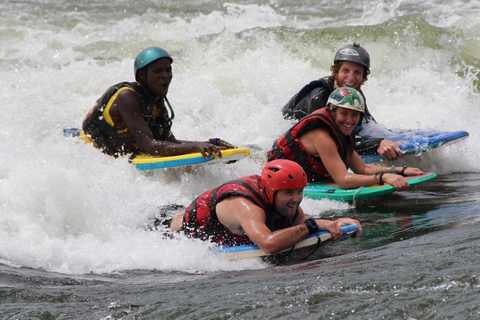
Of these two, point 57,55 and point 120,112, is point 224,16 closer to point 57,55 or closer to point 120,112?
point 57,55

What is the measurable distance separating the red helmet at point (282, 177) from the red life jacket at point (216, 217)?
14 centimetres

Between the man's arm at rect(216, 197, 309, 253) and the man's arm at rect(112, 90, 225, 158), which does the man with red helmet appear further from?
the man's arm at rect(112, 90, 225, 158)

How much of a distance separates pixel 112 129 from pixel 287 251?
3192 millimetres

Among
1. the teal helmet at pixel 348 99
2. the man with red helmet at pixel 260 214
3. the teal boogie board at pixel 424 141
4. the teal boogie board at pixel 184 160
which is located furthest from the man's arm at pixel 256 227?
the teal boogie board at pixel 424 141

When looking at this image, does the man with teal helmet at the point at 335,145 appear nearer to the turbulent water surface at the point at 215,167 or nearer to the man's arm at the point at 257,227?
the turbulent water surface at the point at 215,167

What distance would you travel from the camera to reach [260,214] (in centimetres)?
469

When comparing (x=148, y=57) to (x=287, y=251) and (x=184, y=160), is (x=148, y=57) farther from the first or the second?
(x=287, y=251)

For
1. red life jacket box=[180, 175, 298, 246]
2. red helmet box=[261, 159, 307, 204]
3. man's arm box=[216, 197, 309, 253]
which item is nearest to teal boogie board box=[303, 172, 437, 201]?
red life jacket box=[180, 175, 298, 246]

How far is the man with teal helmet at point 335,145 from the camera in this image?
6188 millimetres

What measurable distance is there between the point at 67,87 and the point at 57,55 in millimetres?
2124

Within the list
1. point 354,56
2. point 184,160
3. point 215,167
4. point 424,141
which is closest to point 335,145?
point 354,56

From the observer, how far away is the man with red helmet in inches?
182

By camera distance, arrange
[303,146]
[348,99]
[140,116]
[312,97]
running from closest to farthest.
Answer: [348,99] → [303,146] → [140,116] → [312,97]

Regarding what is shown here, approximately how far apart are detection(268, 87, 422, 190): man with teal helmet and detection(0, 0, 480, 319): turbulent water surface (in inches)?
13.2
